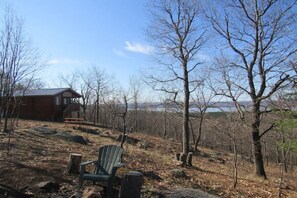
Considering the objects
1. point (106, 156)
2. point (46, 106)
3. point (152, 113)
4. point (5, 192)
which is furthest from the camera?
point (152, 113)

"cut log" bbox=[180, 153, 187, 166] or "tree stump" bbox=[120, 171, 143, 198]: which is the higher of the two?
"tree stump" bbox=[120, 171, 143, 198]

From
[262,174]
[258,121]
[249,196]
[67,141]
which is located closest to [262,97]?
[258,121]

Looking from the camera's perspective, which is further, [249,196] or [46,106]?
[46,106]

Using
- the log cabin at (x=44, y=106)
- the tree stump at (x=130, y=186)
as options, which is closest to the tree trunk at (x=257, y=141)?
the tree stump at (x=130, y=186)

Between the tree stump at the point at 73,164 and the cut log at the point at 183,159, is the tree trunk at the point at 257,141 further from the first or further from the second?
the tree stump at the point at 73,164

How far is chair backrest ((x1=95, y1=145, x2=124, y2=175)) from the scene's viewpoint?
698cm

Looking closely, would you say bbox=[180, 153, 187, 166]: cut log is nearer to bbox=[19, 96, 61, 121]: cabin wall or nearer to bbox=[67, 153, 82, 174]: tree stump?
bbox=[67, 153, 82, 174]: tree stump

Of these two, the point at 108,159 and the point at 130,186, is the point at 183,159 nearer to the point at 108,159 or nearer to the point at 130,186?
the point at 108,159

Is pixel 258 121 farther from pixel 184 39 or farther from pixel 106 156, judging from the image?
pixel 106 156

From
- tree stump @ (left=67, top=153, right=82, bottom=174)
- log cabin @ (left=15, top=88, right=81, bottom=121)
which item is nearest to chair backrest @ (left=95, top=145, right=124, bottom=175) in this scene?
tree stump @ (left=67, top=153, right=82, bottom=174)

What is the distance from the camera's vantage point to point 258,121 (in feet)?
50.2

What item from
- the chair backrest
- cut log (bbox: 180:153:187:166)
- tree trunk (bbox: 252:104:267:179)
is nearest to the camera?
the chair backrest

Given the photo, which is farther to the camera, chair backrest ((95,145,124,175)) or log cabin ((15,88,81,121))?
log cabin ((15,88,81,121))

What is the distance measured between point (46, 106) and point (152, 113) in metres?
28.6
